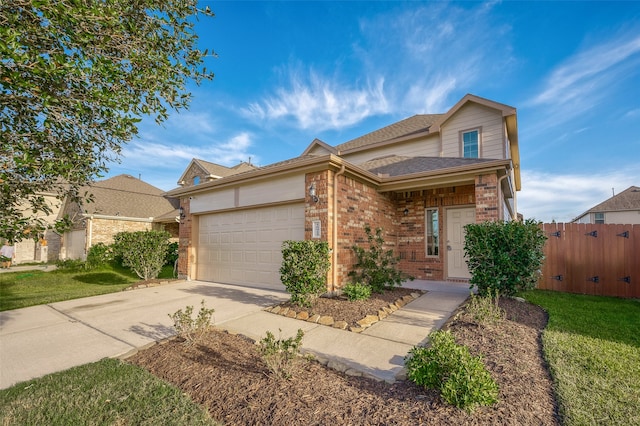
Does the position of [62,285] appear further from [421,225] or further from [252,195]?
[421,225]

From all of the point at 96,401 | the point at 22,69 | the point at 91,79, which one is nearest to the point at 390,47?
the point at 91,79

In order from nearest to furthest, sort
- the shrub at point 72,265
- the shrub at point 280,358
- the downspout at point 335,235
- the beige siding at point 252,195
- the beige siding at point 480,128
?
the shrub at point 280,358 → the downspout at point 335,235 → the beige siding at point 252,195 → the beige siding at point 480,128 → the shrub at point 72,265

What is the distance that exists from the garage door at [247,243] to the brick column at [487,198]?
4089mm

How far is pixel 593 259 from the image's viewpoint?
690 cm

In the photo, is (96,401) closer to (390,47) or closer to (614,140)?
(390,47)

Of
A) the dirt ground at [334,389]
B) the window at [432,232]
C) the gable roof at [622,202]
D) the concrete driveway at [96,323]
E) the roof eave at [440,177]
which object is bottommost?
the concrete driveway at [96,323]

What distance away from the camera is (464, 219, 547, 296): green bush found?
203 inches

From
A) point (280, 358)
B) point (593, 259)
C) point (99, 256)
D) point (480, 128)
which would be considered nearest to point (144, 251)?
point (99, 256)

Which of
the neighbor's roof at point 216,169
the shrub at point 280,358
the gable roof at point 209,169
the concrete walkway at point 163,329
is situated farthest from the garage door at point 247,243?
the neighbor's roof at point 216,169

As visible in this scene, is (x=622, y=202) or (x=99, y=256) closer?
(x=99, y=256)

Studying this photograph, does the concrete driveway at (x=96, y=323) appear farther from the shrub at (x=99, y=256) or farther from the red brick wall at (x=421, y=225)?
the shrub at (x=99, y=256)

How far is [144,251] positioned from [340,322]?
7.81 meters

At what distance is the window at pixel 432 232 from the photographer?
855 centimetres

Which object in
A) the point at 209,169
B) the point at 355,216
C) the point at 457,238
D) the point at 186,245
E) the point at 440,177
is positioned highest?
the point at 209,169
